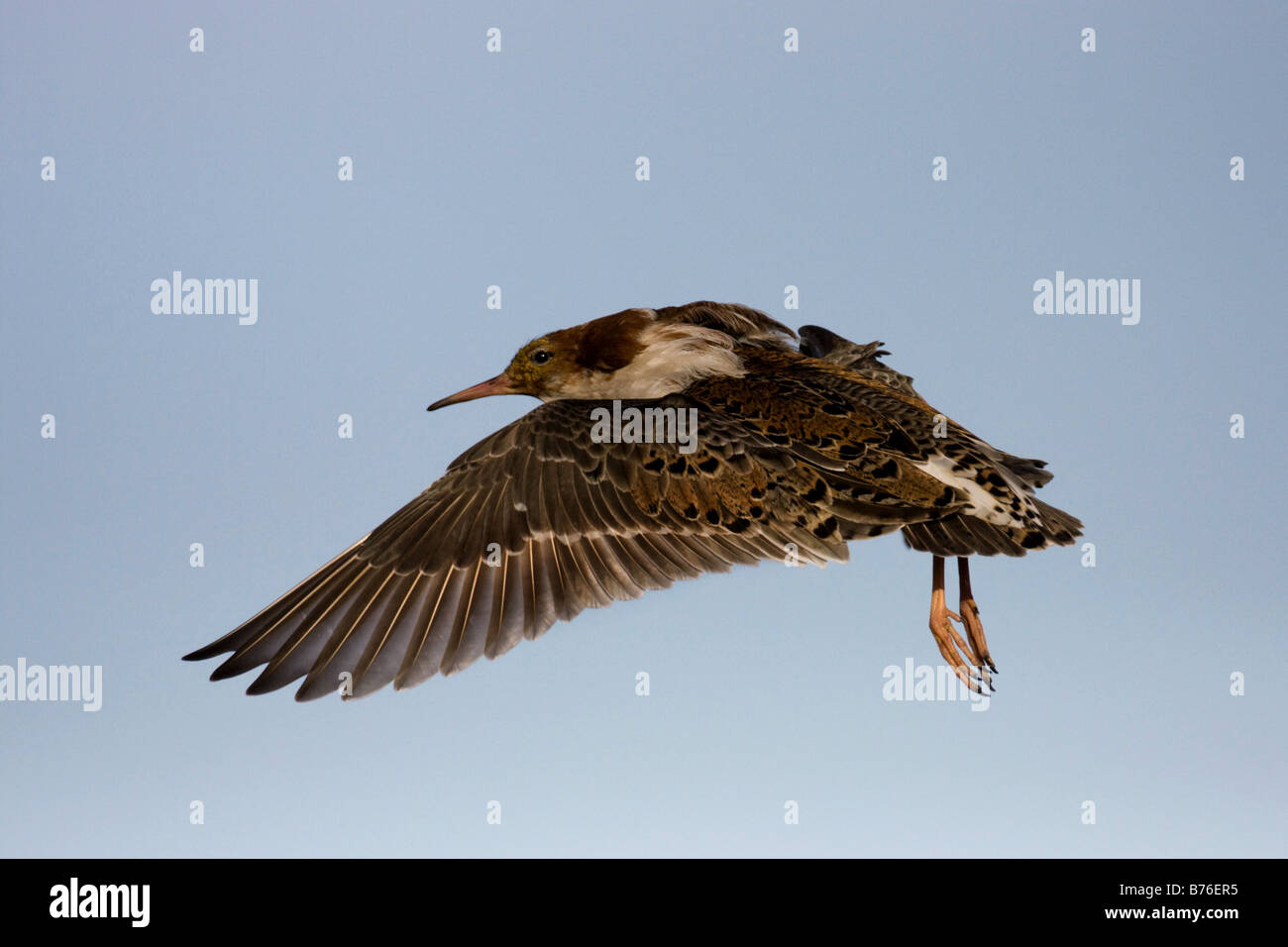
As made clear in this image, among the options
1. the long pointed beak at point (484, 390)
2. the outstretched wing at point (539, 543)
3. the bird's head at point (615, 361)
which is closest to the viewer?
the outstretched wing at point (539, 543)

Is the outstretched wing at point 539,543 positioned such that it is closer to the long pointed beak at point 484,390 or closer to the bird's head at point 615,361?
the bird's head at point 615,361

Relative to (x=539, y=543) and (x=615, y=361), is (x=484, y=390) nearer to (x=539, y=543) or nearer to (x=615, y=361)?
(x=615, y=361)

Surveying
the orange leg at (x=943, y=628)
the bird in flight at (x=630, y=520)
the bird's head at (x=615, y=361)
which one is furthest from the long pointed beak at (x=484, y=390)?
the orange leg at (x=943, y=628)

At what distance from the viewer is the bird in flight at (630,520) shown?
13.6 feet

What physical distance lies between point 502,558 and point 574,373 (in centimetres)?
94

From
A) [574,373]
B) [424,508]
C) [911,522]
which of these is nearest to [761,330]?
[574,373]

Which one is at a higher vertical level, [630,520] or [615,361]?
[615,361]

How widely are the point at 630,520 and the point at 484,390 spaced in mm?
1101

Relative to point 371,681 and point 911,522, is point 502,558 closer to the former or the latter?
point 371,681

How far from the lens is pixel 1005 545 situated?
4.14 m

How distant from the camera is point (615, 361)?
15.7 feet

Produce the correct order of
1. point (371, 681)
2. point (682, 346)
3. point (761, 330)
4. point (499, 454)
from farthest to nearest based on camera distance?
point (761, 330)
point (682, 346)
point (499, 454)
point (371, 681)

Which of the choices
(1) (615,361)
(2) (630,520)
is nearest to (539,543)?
(2) (630,520)

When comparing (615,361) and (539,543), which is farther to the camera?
(615,361)
